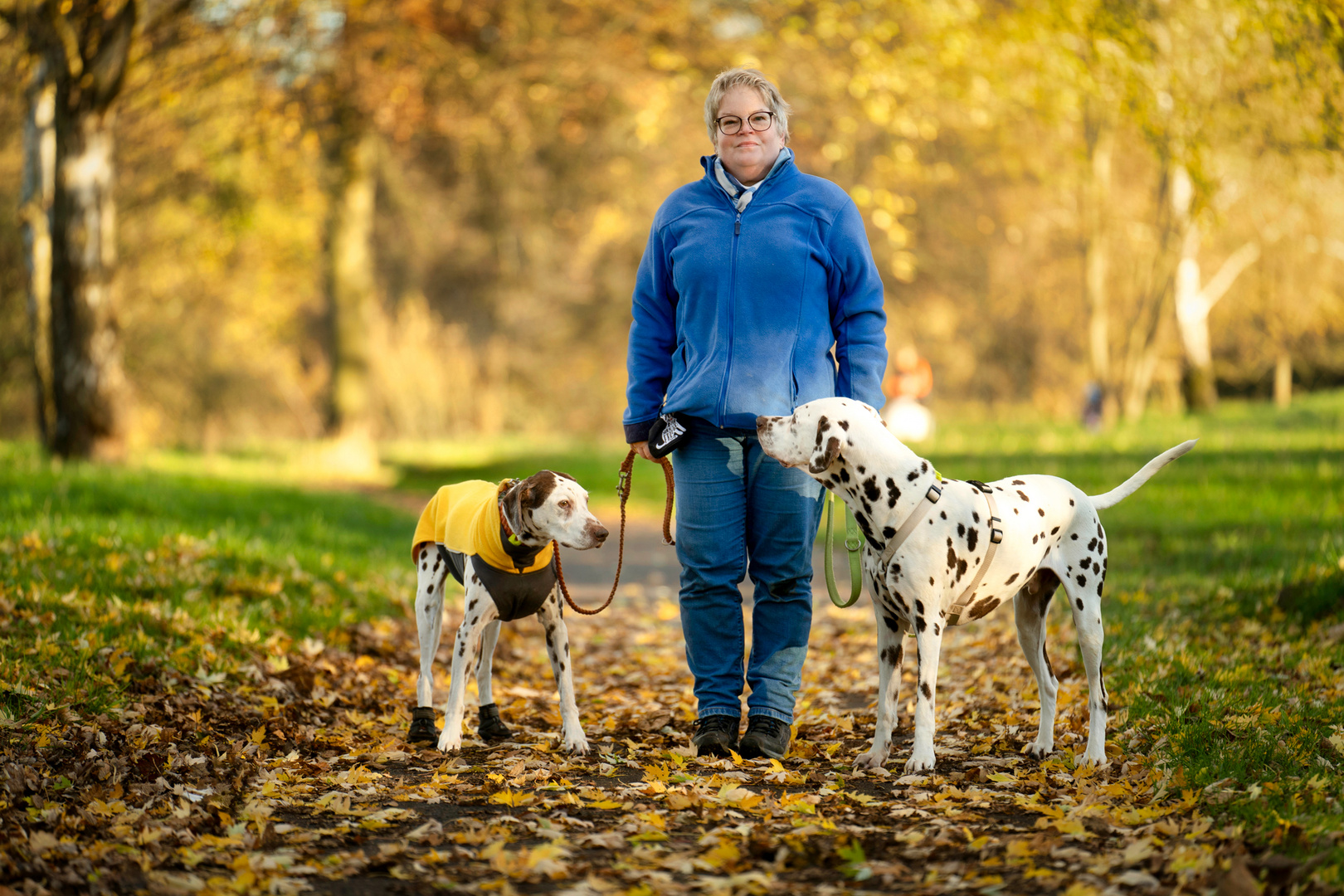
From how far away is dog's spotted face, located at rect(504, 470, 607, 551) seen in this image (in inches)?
200

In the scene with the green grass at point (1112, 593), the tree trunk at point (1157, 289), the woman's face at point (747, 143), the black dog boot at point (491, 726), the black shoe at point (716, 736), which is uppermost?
the tree trunk at point (1157, 289)

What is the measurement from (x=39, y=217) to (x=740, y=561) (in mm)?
11393

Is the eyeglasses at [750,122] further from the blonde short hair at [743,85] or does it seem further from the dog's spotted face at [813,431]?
the dog's spotted face at [813,431]

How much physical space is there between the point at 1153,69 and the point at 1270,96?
1303 millimetres

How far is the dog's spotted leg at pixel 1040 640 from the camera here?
507 cm

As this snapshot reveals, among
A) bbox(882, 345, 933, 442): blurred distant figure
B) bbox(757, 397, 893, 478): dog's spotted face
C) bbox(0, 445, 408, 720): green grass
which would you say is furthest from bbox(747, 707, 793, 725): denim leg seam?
bbox(882, 345, 933, 442): blurred distant figure

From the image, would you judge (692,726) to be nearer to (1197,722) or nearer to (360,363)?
(1197,722)

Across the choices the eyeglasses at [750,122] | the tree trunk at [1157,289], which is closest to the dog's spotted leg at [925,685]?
the eyeglasses at [750,122]

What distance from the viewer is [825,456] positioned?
4602mm

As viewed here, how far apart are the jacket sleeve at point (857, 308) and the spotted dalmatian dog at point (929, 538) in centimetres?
32

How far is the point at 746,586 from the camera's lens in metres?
10.1

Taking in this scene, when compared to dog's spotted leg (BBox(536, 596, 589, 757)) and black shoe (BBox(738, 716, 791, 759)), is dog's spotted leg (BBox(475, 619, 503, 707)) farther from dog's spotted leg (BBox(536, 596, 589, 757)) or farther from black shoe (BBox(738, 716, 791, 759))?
black shoe (BBox(738, 716, 791, 759))

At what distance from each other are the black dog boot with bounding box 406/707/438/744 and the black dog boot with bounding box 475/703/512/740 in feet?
0.76

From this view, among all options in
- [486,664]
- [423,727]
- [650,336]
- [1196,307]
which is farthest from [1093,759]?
[1196,307]
